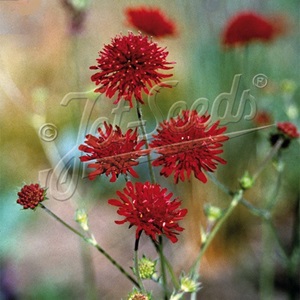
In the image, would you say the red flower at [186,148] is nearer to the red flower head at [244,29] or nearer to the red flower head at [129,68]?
the red flower head at [129,68]

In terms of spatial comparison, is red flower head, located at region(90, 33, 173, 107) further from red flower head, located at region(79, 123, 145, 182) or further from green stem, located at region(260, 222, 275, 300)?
green stem, located at region(260, 222, 275, 300)

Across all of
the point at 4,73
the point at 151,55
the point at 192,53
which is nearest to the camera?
the point at 151,55

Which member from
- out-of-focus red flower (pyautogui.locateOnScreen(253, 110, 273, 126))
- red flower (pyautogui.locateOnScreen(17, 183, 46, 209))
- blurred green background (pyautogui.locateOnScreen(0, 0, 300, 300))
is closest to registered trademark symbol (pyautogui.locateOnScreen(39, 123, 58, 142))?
blurred green background (pyautogui.locateOnScreen(0, 0, 300, 300))

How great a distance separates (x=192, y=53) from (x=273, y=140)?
0.13m

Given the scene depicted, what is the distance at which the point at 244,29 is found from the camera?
502mm

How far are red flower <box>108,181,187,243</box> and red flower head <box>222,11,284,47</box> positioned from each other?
279 mm

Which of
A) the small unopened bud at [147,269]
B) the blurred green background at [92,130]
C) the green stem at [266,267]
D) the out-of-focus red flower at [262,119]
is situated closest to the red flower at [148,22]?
the blurred green background at [92,130]

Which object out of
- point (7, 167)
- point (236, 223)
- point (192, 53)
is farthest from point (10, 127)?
point (236, 223)

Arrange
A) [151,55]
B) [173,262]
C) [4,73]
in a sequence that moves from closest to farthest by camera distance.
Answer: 1. [151,55]
2. [4,73]
3. [173,262]

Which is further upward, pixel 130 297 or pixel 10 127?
pixel 10 127

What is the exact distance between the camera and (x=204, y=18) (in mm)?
505

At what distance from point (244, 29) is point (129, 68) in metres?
0.27

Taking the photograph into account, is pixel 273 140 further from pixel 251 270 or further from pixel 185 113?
pixel 251 270

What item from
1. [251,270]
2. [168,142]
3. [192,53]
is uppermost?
[192,53]
